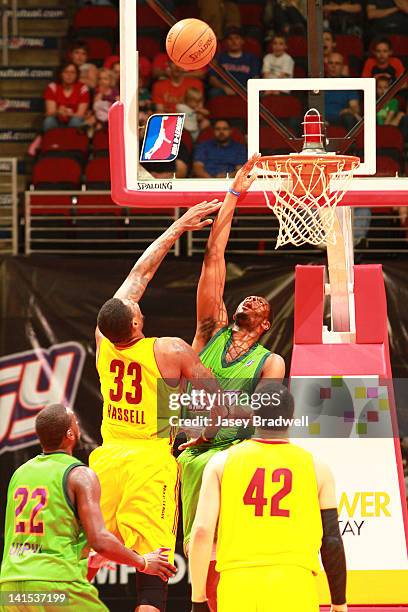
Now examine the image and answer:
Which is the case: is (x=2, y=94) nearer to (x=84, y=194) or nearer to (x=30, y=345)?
(x=84, y=194)

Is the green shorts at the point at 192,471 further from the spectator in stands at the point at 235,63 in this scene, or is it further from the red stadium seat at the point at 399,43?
the red stadium seat at the point at 399,43

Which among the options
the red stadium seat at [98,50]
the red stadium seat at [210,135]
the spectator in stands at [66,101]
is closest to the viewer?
the red stadium seat at [210,135]

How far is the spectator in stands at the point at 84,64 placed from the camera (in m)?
12.2

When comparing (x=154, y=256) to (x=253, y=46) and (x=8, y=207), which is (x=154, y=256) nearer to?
(x=8, y=207)

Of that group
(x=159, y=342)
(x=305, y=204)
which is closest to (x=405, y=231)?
(x=305, y=204)

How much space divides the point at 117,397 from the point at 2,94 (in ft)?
25.2

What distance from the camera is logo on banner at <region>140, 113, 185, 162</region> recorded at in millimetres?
7145

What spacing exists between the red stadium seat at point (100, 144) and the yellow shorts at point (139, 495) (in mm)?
6096

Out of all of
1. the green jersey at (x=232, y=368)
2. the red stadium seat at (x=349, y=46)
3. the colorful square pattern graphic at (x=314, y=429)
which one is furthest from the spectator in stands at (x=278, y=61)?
the green jersey at (x=232, y=368)

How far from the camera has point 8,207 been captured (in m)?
11.0

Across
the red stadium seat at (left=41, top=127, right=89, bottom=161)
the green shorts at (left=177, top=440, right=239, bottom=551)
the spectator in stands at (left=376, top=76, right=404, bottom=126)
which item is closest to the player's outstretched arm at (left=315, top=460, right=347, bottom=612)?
the green shorts at (left=177, top=440, right=239, bottom=551)

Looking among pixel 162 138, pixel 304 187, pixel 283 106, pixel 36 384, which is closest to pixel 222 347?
pixel 304 187

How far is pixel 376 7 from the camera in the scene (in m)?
13.2

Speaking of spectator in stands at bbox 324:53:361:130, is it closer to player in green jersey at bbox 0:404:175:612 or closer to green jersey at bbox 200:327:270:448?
green jersey at bbox 200:327:270:448
